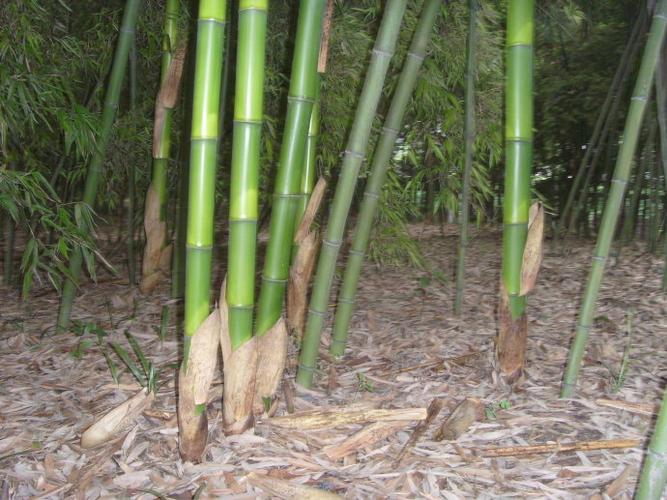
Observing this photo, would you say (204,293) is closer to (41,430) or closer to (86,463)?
(86,463)

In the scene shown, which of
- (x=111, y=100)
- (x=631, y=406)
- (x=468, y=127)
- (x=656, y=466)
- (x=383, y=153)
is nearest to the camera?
(x=656, y=466)

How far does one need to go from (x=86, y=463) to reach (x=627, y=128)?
1.46 m

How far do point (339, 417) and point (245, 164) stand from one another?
67cm

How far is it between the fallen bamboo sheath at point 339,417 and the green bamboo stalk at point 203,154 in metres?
0.35

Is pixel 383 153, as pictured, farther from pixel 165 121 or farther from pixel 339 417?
pixel 165 121

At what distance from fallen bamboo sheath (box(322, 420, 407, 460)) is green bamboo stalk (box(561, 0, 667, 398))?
517mm

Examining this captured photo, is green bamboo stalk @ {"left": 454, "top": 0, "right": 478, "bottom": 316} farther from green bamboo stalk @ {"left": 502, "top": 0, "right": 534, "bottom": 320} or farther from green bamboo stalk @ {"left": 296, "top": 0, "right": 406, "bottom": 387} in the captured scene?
green bamboo stalk @ {"left": 296, "top": 0, "right": 406, "bottom": 387}

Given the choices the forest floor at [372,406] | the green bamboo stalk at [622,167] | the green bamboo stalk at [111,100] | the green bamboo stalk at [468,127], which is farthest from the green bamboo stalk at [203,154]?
the green bamboo stalk at [468,127]

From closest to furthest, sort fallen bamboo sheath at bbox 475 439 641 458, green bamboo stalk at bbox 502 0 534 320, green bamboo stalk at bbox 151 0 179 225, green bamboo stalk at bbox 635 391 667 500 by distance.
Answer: green bamboo stalk at bbox 635 391 667 500 → fallen bamboo sheath at bbox 475 439 641 458 → green bamboo stalk at bbox 502 0 534 320 → green bamboo stalk at bbox 151 0 179 225

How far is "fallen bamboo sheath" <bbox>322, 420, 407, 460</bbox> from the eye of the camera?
1.40 metres

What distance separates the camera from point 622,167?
4.78ft

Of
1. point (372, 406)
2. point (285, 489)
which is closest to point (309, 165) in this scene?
point (372, 406)

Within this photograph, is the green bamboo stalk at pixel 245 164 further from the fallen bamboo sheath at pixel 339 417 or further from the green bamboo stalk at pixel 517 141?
the green bamboo stalk at pixel 517 141

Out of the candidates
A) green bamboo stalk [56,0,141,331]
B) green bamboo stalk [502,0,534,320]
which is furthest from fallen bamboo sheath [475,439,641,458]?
green bamboo stalk [56,0,141,331]
